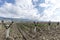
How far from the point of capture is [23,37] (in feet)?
49.8

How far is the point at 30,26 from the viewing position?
18031 millimetres

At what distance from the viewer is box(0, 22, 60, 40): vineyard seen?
1489 centimetres

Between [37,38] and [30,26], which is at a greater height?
[30,26]

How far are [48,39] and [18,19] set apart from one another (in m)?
4.93

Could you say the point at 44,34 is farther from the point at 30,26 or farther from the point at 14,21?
the point at 14,21

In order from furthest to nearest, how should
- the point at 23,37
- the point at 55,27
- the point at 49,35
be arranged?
the point at 55,27
the point at 49,35
the point at 23,37

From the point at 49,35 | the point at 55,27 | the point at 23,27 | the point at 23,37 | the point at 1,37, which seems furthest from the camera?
the point at 55,27

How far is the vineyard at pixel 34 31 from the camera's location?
1489 centimetres

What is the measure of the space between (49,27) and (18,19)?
416 centimetres

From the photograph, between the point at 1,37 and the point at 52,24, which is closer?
the point at 1,37

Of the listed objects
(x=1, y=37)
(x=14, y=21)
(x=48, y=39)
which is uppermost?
(x=14, y=21)

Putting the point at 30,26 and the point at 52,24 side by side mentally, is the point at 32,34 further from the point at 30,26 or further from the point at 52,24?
the point at 52,24

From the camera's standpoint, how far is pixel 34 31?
56.2 ft

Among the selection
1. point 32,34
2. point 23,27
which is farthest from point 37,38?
point 23,27
